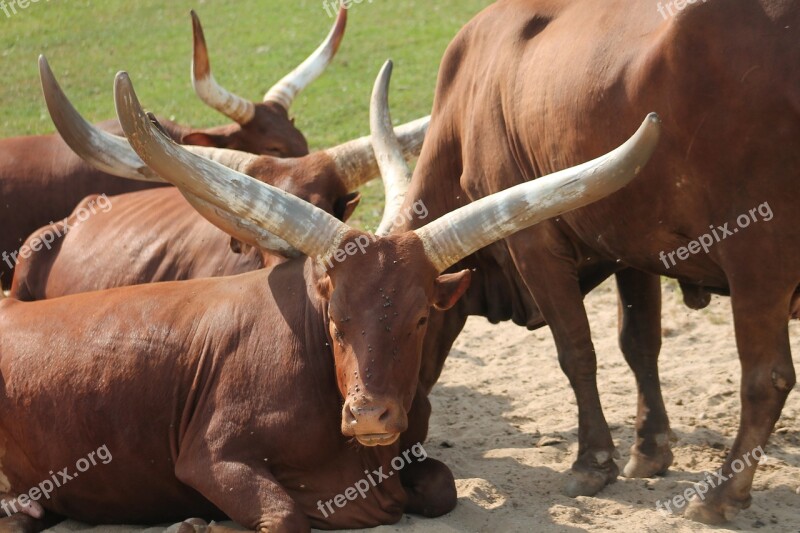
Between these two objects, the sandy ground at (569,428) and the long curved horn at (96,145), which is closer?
the sandy ground at (569,428)

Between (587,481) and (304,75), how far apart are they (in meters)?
4.47

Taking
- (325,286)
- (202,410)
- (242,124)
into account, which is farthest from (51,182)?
(325,286)

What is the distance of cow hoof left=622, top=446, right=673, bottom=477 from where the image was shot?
604 centimetres

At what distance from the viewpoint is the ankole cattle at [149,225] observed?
21.3ft

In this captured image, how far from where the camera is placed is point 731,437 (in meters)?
6.41

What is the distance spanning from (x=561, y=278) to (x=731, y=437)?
1.33 meters

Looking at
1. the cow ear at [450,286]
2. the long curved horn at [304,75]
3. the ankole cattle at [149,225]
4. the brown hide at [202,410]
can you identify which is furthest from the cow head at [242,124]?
the cow ear at [450,286]

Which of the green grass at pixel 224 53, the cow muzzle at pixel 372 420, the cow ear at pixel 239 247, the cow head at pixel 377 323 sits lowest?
Answer: the cow muzzle at pixel 372 420

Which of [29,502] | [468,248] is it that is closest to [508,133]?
[468,248]

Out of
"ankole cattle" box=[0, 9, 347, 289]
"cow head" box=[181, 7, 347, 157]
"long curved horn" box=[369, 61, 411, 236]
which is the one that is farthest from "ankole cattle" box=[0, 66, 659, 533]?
"ankole cattle" box=[0, 9, 347, 289]

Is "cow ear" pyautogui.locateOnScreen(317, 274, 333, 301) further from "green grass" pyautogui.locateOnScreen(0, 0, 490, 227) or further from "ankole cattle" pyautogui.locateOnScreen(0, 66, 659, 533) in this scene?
"green grass" pyautogui.locateOnScreen(0, 0, 490, 227)

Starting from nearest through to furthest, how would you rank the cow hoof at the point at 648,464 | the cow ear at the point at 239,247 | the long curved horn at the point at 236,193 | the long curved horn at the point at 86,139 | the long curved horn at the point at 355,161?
the long curved horn at the point at 236,193 → the long curved horn at the point at 86,139 → the cow hoof at the point at 648,464 → the cow ear at the point at 239,247 → the long curved horn at the point at 355,161

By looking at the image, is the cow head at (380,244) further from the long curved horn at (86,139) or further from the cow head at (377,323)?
Answer: the long curved horn at (86,139)

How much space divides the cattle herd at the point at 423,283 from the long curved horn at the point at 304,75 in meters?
2.43
